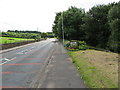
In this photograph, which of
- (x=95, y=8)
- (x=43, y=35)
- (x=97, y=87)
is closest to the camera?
(x=97, y=87)

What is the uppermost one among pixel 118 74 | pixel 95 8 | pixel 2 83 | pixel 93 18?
pixel 95 8

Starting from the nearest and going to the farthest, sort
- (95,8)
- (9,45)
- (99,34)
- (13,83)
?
(13,83) → (9,45) → (99,34) → (95,8)

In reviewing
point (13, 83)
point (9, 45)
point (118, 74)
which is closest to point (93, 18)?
point (9, 45)

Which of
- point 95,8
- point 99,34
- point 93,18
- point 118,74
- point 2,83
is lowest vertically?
point 2,83

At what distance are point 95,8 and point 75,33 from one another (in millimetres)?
10011

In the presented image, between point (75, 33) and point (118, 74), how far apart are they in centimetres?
3379

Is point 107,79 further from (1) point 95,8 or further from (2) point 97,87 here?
(1) point 95,8

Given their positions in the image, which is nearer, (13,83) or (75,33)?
(13,83)

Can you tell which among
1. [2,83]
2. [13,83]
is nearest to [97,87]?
[13,83]

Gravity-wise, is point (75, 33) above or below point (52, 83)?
above

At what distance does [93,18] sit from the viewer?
111 feet

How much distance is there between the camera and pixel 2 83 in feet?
24.5

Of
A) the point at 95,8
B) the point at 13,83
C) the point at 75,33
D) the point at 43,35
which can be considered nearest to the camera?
the point at 13,83

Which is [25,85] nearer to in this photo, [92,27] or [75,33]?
[92,27]
